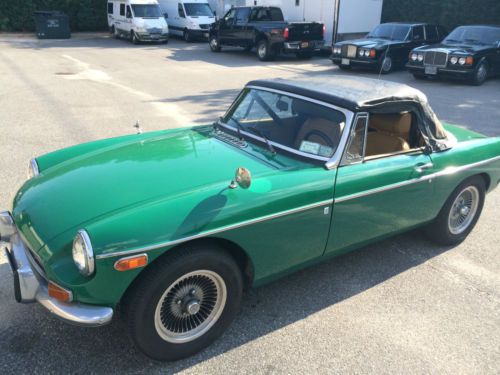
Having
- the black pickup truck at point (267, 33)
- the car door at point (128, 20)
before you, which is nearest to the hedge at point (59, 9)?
the car door at point (128, 20)

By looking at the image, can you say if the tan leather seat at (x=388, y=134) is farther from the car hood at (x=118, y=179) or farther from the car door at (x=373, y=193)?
the car hood at (x=118, y=179)

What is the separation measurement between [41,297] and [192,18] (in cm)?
2239

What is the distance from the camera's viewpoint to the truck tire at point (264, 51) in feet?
56.1

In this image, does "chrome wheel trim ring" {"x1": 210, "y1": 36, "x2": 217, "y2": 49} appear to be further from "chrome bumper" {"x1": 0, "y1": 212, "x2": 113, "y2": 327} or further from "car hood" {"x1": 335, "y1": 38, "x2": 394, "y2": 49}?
"chrome bumper" {"x1": 0, "y1": 212, "x2": 113, "y2": 327}

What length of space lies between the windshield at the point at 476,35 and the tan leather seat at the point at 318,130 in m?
12.0

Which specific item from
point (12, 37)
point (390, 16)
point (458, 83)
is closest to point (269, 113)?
point (458, 83)

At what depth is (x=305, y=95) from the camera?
3.74 meters

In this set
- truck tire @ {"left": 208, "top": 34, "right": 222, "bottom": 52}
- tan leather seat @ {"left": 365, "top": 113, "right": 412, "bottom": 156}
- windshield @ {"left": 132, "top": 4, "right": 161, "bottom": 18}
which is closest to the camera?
tan leather seat @ {"left": 365, "top": 113, "right": 412, "bottom": 156}

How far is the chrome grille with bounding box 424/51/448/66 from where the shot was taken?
1270 centimetres

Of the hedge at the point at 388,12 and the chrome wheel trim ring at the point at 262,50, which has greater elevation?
the hedge at the point at 388,12

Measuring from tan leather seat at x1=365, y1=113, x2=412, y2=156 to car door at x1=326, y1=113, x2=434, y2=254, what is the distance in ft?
0.47

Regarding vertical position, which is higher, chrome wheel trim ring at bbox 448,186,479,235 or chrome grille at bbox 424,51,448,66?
chrome grille at bbox 424,51,448,66

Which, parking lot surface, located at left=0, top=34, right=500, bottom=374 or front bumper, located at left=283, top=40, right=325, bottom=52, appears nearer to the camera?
parking lot surface, located at left=0, top=34, right=500, bottom=374

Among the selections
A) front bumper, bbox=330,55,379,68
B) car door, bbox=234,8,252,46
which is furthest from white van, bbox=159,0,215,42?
front bumper, bbox=330,55,379,68
